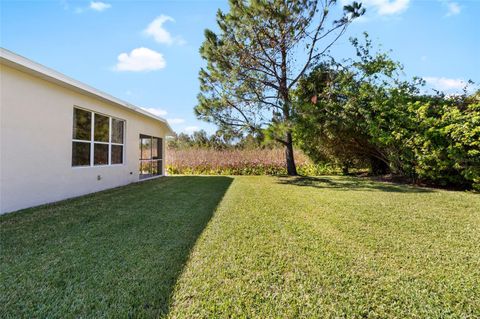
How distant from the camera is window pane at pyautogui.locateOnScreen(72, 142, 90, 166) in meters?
6.25

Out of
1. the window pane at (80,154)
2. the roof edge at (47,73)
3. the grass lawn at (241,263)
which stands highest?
the roof edge at (47,73)

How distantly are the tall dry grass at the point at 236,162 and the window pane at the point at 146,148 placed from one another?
3.68 metres

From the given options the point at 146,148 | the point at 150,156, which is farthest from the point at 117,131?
the point at 150,156

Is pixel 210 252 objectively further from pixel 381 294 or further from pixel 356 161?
pixel 356 161

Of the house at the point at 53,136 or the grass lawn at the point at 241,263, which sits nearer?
the grass lawn at the point at 241,263

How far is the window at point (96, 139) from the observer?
20.9ft

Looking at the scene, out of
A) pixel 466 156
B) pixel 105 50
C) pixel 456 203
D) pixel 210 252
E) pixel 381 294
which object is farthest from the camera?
pixel 105 50

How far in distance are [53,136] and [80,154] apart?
1.03 m

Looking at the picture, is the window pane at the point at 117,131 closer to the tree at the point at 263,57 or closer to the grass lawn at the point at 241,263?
the grass lawn at the point at 241,263

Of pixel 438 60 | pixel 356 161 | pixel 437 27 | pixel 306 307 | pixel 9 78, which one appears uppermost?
pixel 437 27

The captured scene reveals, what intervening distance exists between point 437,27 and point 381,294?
918 centimetres

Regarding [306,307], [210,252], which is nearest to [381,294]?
[306,307]

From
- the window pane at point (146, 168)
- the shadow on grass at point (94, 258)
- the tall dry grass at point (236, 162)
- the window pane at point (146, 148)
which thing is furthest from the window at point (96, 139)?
the tall dry grass at point (236, 162)

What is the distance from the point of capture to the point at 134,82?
11.1 m
